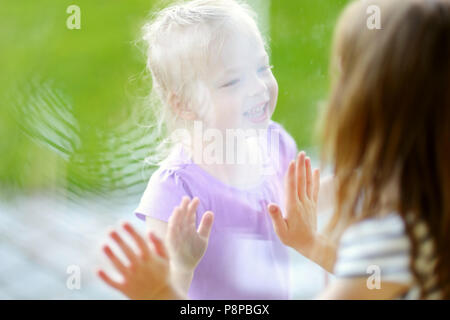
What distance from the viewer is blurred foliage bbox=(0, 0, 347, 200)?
87 cm

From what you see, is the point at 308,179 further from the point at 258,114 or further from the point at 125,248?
the point at 125,248

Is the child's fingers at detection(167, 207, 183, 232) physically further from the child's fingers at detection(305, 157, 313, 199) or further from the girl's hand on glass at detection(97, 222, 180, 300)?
the child's fingers at detection(305, 157, 313, 199)

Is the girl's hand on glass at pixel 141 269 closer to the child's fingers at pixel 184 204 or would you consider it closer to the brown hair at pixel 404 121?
the child's fingers at pixel 184 204

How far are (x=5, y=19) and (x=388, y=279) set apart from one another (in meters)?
0.64

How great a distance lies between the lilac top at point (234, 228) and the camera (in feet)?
2.86

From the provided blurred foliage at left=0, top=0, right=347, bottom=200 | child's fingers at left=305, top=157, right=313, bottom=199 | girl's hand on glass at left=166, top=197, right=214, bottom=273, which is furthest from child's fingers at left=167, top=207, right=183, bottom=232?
child's fingers at left=305, top=157, right=313, bottom=199

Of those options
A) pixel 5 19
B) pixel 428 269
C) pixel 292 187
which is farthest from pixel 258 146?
pixel 5 19

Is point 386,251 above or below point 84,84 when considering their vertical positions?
below

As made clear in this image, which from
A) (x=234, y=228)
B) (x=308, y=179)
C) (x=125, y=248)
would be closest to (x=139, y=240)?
(x=125, y=248)

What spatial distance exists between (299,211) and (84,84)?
0.36 meters

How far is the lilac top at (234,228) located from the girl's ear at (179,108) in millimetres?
55

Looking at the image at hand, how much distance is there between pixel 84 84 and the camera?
0.88m

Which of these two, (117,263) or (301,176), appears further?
(301,176)
